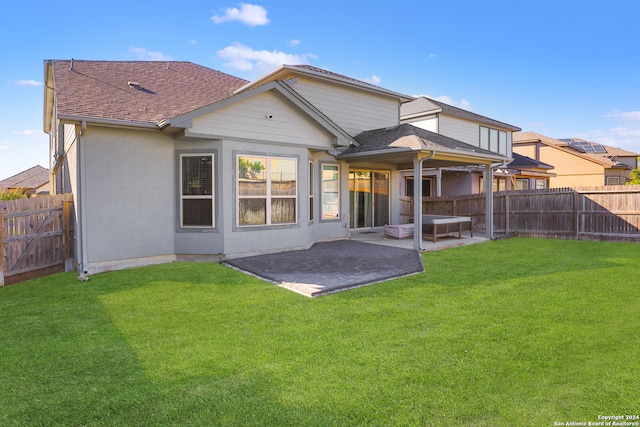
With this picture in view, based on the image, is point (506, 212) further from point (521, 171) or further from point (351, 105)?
point (521, 171)

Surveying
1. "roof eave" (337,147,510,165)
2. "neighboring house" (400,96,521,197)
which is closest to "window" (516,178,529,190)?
"neighboring house" (400,96,521,197)

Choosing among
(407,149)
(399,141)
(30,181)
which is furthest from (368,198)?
(30,181)

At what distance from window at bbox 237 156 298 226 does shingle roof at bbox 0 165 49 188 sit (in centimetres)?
3529

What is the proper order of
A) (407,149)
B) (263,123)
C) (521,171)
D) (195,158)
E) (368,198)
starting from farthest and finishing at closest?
(521,171), (368,198), (407,149), (263,123), (195,158)

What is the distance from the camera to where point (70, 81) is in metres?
9.95

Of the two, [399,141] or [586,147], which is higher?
[586,147]

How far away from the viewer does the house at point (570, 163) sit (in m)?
33.2

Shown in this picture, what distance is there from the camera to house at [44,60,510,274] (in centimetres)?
861

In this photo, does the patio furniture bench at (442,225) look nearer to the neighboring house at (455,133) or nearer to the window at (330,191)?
the window at (330,191)

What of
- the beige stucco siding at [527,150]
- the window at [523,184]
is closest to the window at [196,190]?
the window at [523,184]

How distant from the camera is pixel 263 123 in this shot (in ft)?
32.9

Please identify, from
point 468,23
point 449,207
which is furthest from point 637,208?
point 468,23

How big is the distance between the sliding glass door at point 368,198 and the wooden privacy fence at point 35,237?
8.62 metres

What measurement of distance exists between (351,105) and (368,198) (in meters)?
3.41
